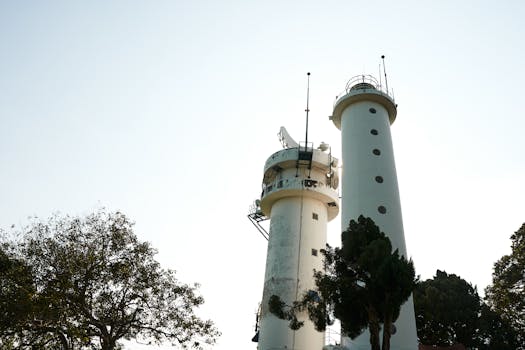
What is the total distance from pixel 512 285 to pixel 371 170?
12.2m

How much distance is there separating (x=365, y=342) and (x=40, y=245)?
1787 centimetres

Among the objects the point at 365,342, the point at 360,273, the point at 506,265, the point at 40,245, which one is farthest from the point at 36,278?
the point at 506,265

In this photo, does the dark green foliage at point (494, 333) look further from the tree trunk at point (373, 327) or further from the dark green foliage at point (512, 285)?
the tree trunk at point (373, 327)

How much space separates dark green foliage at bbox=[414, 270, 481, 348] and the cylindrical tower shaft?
47.7 ft

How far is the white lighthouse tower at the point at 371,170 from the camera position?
86.0ft

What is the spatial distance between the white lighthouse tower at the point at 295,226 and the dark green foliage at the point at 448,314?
1468 centimetres

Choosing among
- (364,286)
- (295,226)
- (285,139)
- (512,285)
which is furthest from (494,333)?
(364,286)

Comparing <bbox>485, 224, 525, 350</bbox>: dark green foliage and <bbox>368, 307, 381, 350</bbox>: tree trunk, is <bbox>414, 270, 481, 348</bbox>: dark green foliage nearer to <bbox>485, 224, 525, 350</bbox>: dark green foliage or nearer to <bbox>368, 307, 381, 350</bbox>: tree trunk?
<bbox>485, 224, 525, 350</bbox>: dark green foliage

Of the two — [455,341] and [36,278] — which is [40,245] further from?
[455,341]

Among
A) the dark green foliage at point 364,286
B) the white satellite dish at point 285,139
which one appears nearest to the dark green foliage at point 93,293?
the dark green foliage at point 364,286

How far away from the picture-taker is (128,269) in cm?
2223

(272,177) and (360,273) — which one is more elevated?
(272,177)

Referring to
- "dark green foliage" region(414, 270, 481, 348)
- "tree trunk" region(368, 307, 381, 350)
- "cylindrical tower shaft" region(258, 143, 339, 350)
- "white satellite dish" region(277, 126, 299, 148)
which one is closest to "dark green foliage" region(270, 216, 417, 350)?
"tree trunk" region(368, 307, 381, 350)

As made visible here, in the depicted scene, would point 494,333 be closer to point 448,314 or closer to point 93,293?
point 448,314
